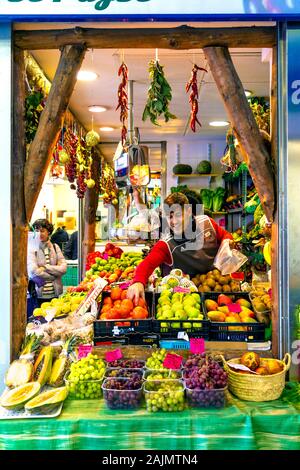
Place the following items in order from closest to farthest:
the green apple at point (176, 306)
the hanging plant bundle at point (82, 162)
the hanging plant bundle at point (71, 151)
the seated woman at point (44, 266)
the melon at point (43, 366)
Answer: the melon at point (43, 366) → the green apple at point (176, 306) → the seated woman at point (44, 266) → the hanging plant bundle at point (71, 151) → the hanging plant bundle at point (82, 162)

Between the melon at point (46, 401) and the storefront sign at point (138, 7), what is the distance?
233cm

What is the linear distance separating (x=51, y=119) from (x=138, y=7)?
0.91 meters

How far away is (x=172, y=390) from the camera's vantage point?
261 centimetres

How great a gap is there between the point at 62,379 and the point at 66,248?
7.94 m

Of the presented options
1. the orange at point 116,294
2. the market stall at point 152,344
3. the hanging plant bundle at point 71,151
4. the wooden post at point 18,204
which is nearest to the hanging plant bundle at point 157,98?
the market stall at point 152,344

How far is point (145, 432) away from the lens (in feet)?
8.27

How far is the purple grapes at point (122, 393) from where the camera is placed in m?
2.60

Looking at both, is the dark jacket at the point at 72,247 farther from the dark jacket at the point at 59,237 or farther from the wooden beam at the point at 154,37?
the wooden beam at the point at 154,37

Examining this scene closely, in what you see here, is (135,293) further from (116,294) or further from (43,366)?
(43,366)

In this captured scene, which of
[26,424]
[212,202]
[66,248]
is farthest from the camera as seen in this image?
[66,248]

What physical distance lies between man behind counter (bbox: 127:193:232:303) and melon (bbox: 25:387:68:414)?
2025 millimetres

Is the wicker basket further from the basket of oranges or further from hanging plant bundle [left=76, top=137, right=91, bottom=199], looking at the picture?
hanging plant bundle [left=76, top=137, right=91, bottom=199]
